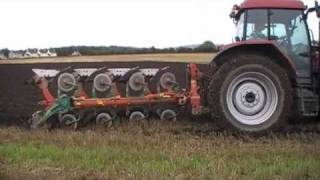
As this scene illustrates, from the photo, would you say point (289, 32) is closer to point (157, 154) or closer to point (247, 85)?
point (247, 85)

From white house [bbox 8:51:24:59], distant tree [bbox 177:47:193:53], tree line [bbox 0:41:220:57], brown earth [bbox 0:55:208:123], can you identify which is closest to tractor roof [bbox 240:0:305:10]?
brown earth [bbox 0:55:208:123]

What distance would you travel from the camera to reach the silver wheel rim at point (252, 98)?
998cm

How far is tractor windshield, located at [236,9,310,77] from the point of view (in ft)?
34.0

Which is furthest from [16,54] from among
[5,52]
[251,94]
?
[251,94]

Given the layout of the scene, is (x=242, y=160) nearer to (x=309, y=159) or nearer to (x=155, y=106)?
(x=309, y=159)

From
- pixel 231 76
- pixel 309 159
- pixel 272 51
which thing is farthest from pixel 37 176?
pixel 272 51

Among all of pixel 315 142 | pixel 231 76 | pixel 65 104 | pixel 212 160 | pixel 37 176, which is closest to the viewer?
pixel 37 176

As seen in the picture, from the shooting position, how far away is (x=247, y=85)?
10086mm

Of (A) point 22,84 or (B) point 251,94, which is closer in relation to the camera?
(B) point 251,94

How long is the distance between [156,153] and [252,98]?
2545 millimetres

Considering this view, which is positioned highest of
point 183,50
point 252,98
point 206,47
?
point 206,47

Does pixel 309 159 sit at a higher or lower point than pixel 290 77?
lower

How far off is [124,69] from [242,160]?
467cm

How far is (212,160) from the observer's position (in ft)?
25.1
